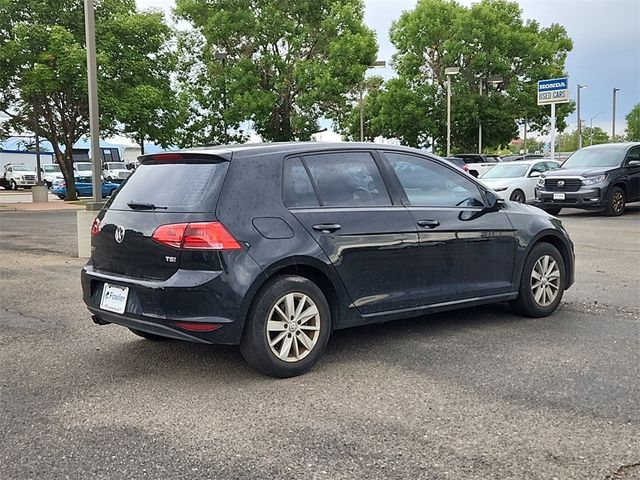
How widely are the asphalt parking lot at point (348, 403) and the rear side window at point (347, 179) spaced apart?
114 cm

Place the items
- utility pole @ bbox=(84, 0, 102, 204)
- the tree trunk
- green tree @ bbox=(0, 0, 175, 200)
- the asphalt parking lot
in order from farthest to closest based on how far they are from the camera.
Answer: the tree trunk, green tree @ bbox=(0, 0, 175, 200), utility pole @ bbox=(84, 0, 102, 204), the asphalt parking lot

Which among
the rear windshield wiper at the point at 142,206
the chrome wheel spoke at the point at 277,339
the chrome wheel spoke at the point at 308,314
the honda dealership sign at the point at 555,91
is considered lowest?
the chrome wheel spoke at the point at 277,339

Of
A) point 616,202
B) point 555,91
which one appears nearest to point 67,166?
point 616,202

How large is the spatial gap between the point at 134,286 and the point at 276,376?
1092mm

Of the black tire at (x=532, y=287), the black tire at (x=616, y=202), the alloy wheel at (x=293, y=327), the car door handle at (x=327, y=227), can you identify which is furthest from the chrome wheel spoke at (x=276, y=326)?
the black tire at (x=616, y=202)

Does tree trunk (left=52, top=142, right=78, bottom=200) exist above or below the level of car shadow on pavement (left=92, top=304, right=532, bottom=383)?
above

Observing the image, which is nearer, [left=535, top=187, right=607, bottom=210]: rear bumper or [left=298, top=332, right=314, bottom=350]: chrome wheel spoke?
[left=298, top=332, right=314, bottom=350]: chrome wheel spoke

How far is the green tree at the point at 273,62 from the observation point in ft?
102

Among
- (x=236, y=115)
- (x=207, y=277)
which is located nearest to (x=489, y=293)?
(x=207, y=277)

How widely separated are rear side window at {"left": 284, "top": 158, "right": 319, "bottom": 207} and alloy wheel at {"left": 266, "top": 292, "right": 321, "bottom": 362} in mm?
637

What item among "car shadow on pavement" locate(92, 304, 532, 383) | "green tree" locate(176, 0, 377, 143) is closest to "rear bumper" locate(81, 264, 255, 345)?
"car shadow on pavement" locate(92, 304, 532, 383)

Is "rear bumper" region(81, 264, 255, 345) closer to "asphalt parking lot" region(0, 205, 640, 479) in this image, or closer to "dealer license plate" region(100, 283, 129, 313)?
"dealer license plate" region(100, 283, 129, 313)

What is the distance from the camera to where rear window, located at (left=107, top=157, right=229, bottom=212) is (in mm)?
4414

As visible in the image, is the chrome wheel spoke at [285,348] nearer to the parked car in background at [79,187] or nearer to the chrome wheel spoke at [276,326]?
the chrome wheel spoke at [276,326]
